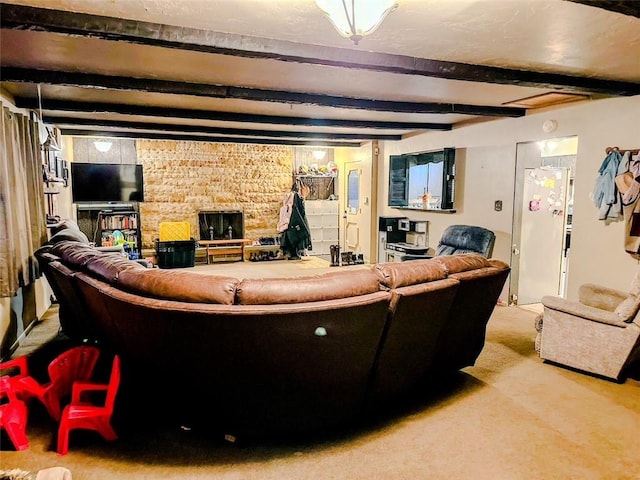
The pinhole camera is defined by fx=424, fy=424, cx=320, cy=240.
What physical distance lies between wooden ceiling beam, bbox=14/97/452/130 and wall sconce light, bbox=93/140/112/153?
9.99ft

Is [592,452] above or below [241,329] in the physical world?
below

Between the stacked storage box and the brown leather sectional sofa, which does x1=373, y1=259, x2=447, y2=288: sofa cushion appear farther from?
the stacked storage box

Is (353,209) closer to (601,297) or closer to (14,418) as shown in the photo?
(601,297)

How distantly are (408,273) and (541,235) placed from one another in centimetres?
366

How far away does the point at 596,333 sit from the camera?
10.3 ft

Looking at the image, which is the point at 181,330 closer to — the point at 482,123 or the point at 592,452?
the point at 592,452

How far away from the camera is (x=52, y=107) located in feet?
15.0

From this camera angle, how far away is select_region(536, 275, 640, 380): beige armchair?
9.86 feet

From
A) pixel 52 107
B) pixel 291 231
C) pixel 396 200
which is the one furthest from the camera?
pixel 291 231

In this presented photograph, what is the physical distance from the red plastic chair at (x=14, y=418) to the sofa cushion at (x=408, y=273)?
2.15 m

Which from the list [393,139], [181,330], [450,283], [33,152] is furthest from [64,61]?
[393,139]

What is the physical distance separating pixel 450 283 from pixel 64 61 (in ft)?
10.5

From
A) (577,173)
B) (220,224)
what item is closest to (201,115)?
(220,224)

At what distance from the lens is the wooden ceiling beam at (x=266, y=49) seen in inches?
85.1
